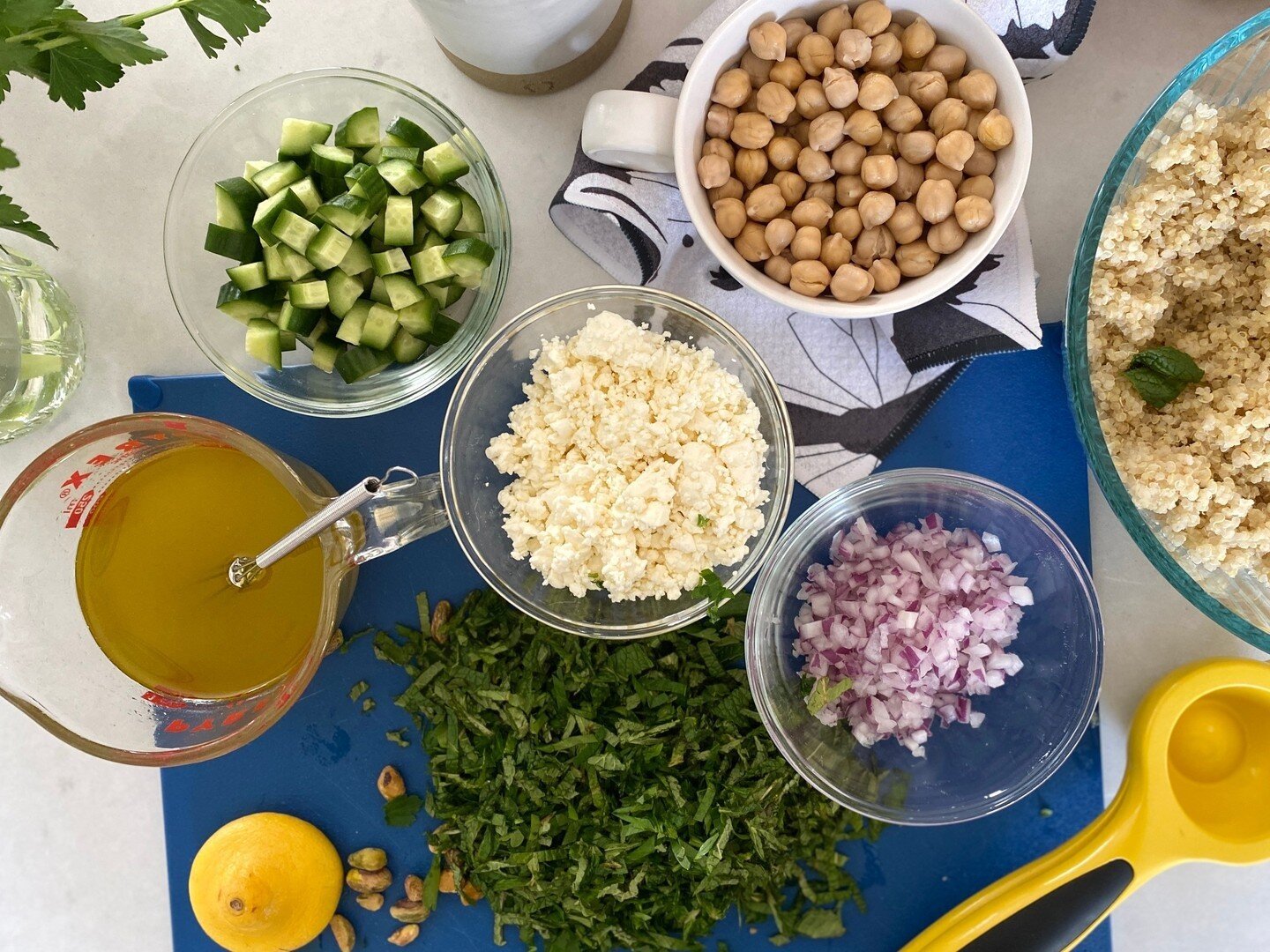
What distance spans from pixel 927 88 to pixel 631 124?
1.15 feet

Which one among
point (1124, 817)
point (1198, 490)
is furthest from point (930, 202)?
point (1124, 817)

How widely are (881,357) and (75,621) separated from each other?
111 cm

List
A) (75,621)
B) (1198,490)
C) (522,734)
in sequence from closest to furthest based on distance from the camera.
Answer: (1198,490) < (75,621) < (522,734)

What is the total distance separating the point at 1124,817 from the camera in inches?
50.6

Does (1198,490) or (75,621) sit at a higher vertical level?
(1198,490)

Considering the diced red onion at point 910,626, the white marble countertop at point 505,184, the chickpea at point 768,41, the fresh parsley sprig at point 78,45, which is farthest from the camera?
the white marble countertop at point 505,184

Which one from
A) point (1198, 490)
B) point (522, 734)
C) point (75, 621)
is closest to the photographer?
point (1198, 490)

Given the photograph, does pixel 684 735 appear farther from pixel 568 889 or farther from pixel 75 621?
pixel 75 621

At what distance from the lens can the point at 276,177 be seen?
45.9 inches

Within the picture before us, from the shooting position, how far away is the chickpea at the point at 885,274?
1.16 m

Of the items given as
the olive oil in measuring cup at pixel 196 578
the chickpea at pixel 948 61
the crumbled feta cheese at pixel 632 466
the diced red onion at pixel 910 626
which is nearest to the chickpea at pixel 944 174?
the chickpea at pixel 948 61

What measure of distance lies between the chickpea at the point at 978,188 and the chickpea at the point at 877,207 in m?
0.08

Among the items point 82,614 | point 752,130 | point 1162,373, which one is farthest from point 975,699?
point 82,614

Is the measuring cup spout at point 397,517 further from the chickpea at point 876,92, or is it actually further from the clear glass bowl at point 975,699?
the chickpea at point 876,92
